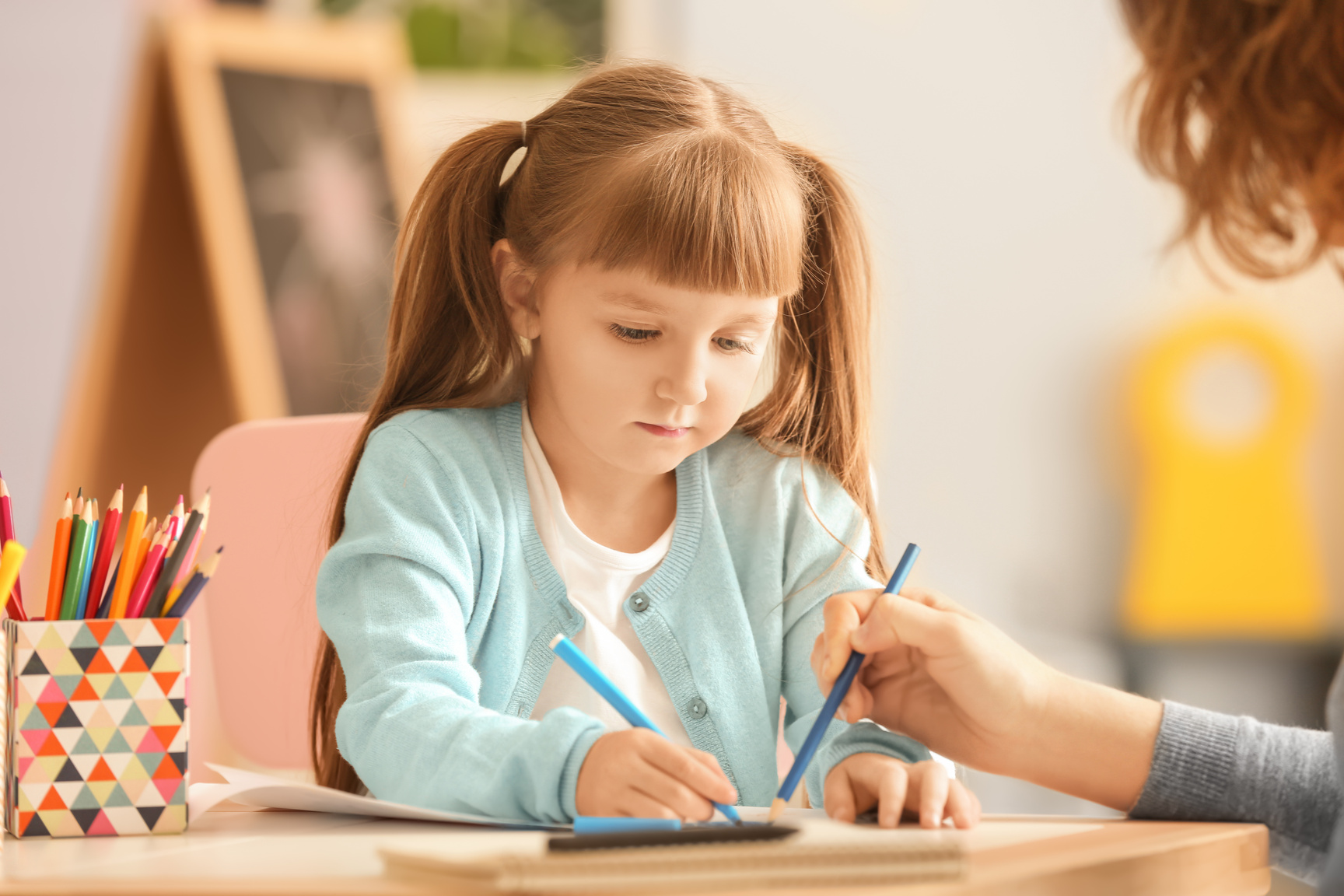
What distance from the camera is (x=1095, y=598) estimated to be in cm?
226

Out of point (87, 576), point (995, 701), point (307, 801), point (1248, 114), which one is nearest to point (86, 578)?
point (87, 576)

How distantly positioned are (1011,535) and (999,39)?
0.91m

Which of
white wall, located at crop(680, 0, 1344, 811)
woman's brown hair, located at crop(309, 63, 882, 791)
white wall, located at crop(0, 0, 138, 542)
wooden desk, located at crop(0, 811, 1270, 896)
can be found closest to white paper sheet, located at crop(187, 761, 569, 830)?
wooden desk, located at crop(0, 811, 1270, 896)

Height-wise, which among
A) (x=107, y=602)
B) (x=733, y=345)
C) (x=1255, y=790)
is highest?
(x=733, y=345)

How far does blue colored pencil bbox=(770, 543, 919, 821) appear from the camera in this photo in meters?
0.63

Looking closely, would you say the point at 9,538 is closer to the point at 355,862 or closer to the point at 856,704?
the point at 355,862

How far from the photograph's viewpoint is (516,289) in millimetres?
994

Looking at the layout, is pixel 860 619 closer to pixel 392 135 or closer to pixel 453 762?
pixel 453 762

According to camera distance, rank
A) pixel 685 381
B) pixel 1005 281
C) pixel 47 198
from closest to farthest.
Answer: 1. pixel 685 381
2. pixel 47 198
3. pixel 1005 281

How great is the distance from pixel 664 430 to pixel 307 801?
36 centimetres

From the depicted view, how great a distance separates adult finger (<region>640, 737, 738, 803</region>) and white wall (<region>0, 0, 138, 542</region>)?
5.22ft

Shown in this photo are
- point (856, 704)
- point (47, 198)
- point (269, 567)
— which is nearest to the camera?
point (856, 704)

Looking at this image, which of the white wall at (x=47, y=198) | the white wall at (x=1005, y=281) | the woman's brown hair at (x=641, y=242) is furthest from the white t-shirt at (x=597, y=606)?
the white wall at (x=1005, y=281)

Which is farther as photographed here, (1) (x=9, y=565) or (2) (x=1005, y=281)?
(2) (x=1005, y=281)
